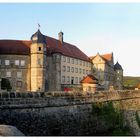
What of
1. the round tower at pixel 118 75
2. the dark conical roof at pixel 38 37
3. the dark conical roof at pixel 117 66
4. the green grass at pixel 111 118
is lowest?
the green grass at pixel 111 118

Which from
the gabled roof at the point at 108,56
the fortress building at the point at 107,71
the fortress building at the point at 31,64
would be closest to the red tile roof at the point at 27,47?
the fortress building at the point at 31,64

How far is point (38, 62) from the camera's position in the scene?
47.9 m

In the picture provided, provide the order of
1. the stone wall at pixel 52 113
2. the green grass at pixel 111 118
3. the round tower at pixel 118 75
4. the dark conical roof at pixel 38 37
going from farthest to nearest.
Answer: the round tower at pixel 118 75 < the dark conical roof at pixel 38 37 < the green grass at pixel 111 118 < the stone wall at pixel 52 113

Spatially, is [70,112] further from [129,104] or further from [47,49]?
[47,49]

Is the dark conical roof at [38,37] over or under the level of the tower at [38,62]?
over

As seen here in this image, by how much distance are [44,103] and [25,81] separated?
91.8 feet

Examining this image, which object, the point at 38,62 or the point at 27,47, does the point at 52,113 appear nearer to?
the point at 38,62

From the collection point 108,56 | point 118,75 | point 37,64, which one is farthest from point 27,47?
point 118,75

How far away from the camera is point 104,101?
27859 millimetres

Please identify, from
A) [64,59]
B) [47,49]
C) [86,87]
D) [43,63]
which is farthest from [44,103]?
[64,59]

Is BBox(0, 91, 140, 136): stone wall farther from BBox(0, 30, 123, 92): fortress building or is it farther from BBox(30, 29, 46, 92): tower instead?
BBox(30, 29, 46, 92): tower

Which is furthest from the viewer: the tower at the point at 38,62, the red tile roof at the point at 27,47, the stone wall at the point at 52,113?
the red tile roof at the point at 27,47

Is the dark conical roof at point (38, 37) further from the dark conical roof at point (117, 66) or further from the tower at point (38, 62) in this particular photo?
the dark conical roof at point (117, 66)

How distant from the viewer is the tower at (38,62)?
47469 millimetres
